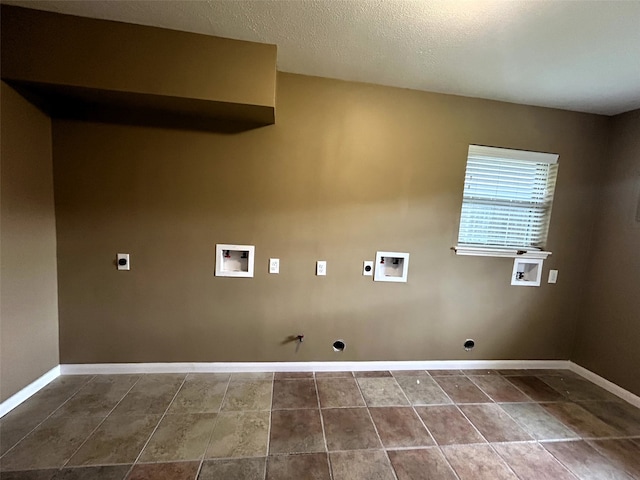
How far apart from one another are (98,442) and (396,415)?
6.11ft

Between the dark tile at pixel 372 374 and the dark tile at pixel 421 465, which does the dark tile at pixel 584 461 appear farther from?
the dark tile at pixel 372 374

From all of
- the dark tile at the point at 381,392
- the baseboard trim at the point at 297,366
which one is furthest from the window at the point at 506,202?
the dark tile at the point at 381,392

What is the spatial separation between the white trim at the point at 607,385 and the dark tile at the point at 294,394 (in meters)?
2.59

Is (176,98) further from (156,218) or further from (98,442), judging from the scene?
(98,442)

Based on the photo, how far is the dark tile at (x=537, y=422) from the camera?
1782 mm

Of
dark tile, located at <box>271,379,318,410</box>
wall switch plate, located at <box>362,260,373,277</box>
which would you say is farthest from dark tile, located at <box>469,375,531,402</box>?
dark tile, located at <box>271,379,318,410</box>

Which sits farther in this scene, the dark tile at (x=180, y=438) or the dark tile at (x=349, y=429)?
the dark tile at (x=349, y=429)

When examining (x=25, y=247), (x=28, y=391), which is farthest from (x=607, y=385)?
(x=25, y=247)

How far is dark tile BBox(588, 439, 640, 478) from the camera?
157 cm

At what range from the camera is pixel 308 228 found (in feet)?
7.43

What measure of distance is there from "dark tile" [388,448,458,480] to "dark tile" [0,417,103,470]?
5.93 feet

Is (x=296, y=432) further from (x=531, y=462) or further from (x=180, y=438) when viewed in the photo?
(x=531, y=462)

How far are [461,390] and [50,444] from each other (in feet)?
9.24

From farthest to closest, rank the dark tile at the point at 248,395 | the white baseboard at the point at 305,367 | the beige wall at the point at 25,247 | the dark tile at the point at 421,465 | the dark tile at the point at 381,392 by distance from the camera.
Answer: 1. the white baseboard at the point at 305,367
2. the dark tile at the point at 381,392
3. the dark tile at the point at 248,395
4. the beige wall at the point at 25,247
5. the dark tile at the point at 421,465
